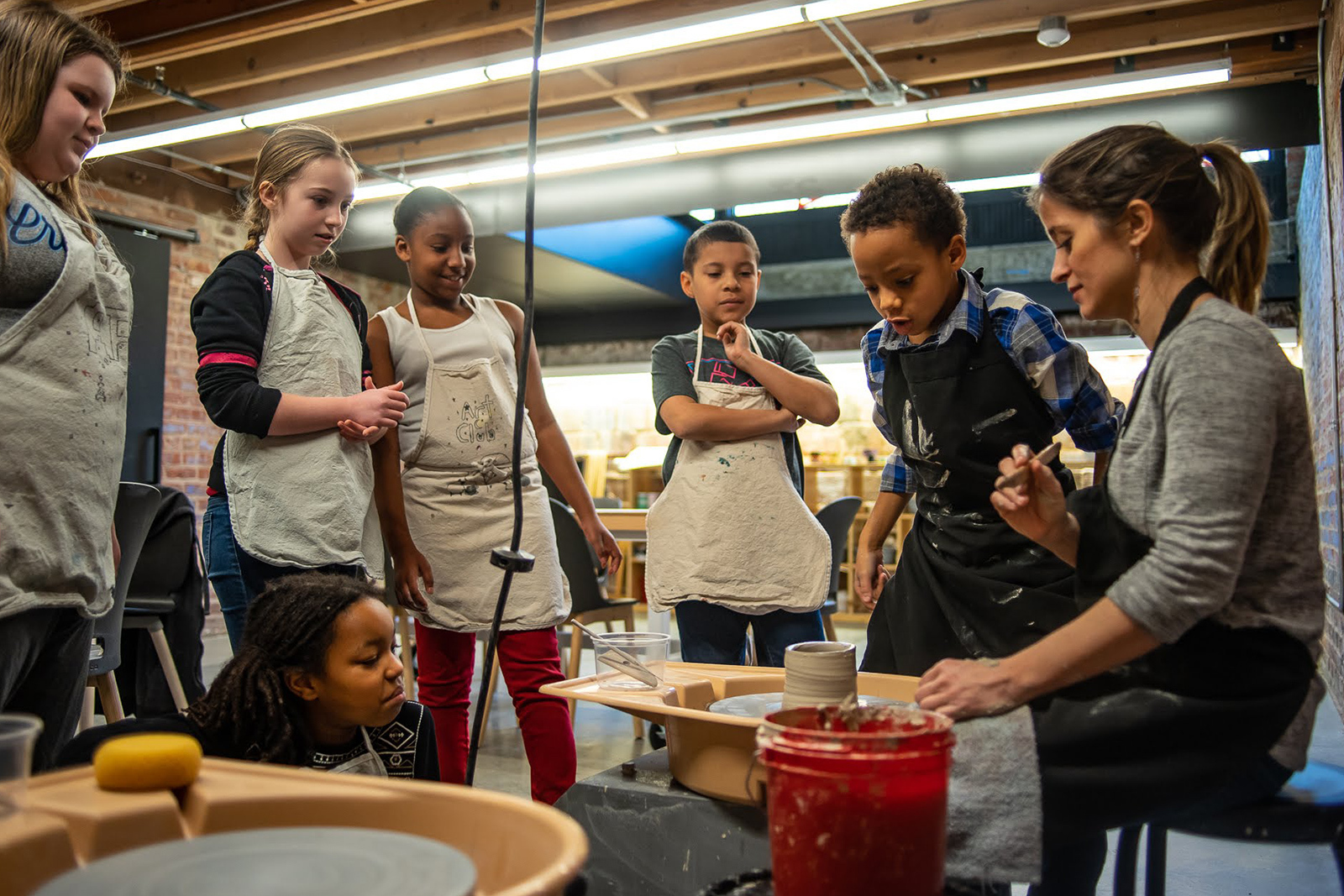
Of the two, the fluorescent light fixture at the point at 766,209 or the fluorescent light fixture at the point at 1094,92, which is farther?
the fluorescent light fixture at the point at 766,209

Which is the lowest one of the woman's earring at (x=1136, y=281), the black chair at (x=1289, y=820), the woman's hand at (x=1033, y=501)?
the black chair at (x=1289, y=820)

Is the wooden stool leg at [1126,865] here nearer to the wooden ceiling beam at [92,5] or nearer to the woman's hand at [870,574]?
the woman's hand at [870,574]

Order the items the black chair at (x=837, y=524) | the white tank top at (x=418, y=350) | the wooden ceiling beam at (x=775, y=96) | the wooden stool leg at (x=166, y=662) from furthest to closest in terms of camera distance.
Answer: the wooden ceiling beam at (x=775, y=96) → the black chair at (x=837, y=524) → the wooden stool leg at (x=166, y=662) → the white tank top at (x=418, y=350)

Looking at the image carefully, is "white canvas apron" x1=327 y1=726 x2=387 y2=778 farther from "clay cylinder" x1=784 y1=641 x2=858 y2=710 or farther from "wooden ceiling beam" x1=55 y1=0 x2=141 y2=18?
"wooden ceiling beam" x1=55 y1=0 x2=141 y2=18

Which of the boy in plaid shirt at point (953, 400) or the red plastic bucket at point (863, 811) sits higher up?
the boy in plaid shirt at point (953, 400)

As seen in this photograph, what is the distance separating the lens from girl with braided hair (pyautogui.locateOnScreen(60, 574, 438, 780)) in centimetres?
151

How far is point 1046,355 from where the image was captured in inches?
62.3

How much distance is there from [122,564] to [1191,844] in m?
2.84

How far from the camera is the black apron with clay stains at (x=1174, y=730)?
3.39 ft

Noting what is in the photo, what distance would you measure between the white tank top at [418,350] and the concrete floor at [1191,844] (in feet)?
4.68

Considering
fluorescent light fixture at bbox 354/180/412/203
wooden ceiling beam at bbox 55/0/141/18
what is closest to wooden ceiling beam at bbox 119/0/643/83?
wooden ceiling beam at bbox 55/0/141/18

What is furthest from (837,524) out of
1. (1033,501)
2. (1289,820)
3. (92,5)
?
(92,5)

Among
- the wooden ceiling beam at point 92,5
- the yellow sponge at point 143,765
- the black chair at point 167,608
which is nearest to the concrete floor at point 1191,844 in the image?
the black chair at point 167,608

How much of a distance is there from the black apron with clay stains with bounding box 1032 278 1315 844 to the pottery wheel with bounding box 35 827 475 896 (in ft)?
2.11
